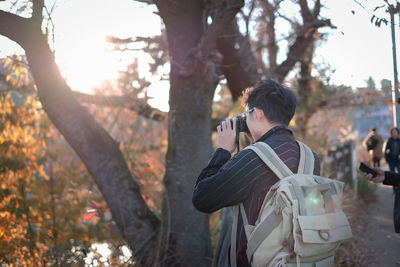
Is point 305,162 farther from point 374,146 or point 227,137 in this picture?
point 374,146

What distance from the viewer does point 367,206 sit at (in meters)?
9.36

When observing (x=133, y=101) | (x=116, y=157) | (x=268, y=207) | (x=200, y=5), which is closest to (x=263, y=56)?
(x=133, y=101)

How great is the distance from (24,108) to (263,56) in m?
9.00

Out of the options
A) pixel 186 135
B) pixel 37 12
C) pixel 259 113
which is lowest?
pixel 186 135

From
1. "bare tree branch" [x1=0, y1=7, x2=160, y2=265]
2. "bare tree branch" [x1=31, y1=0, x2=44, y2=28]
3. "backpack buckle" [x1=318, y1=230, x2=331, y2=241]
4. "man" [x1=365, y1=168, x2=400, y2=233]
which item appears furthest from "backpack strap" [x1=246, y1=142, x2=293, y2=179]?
"bare tree branch" [x1=31, y1=0, x2=44, y2=28]

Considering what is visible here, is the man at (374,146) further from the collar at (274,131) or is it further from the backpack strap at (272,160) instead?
the backpack strap at (272,160)

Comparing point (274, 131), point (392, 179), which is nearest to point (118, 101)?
point (392, 179)

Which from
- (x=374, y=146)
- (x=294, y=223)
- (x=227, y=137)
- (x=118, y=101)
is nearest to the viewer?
(x=294, y=223)

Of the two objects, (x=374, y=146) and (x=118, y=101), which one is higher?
(x=118, y=101)

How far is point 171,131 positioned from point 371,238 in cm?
423

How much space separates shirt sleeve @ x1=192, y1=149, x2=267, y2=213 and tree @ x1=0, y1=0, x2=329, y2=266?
197cm

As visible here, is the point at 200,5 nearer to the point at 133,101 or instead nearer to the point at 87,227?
the point at 133,101

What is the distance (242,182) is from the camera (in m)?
2.06

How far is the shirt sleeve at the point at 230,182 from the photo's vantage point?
2037 millimetres
